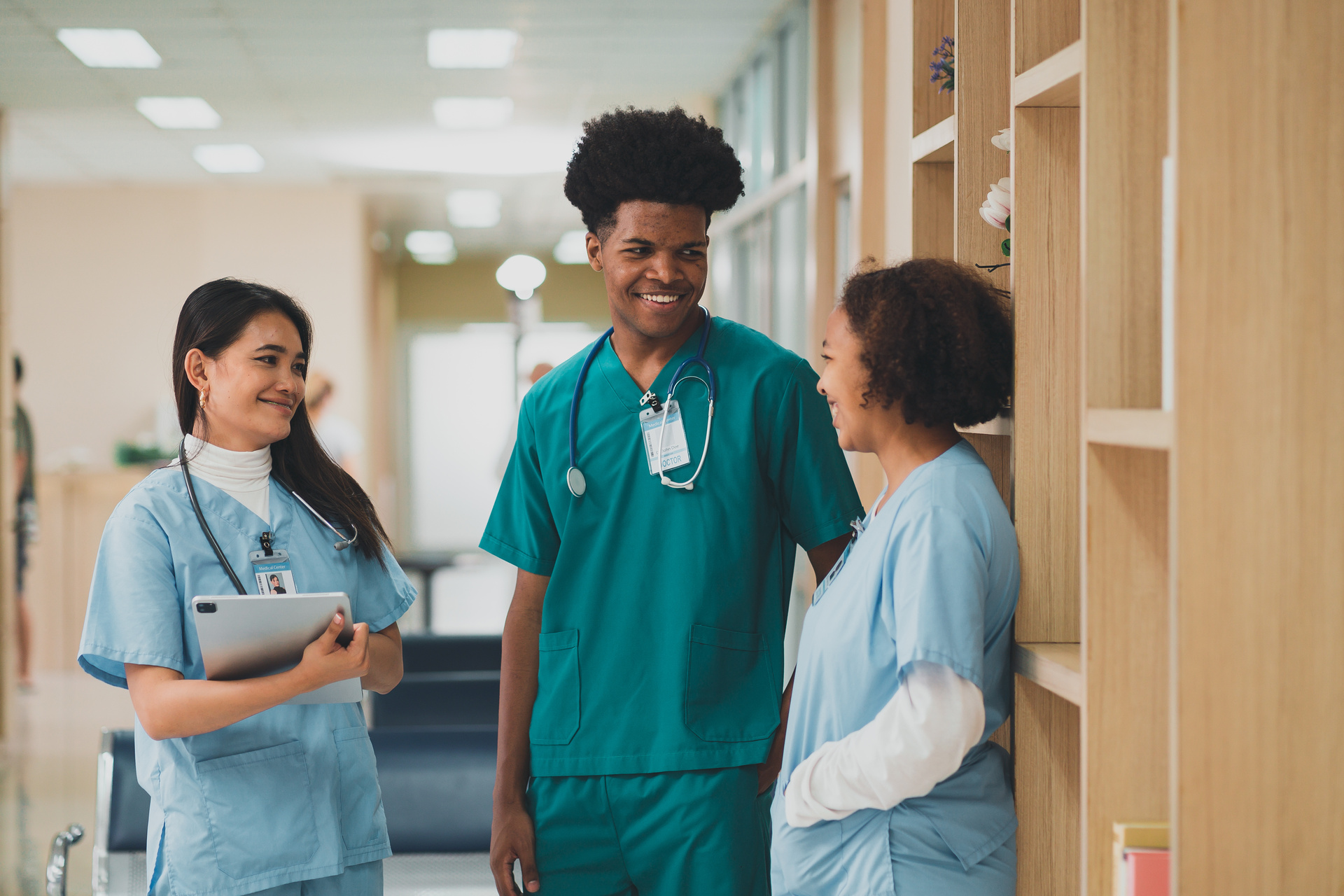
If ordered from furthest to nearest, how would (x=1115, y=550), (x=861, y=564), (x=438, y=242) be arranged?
(x=438, y=242), (x=861, y=564), (x=1115, y=550)

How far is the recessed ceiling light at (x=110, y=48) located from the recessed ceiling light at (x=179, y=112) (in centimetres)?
67

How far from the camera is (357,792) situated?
4.85 feet

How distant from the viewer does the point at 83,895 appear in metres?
3.30

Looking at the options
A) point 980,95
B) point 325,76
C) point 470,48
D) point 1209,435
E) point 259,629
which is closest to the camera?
point 1209,435

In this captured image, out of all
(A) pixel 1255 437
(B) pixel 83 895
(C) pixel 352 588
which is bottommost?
(B) pixel 83 895

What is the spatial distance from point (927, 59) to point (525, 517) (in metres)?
0.93

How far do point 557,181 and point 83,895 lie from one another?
6347mm

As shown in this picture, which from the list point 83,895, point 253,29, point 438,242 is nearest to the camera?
point 83,895

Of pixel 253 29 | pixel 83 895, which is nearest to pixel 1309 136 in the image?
pixel 83 895

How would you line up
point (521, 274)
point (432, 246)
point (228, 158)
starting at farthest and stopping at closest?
point (432, 246), point (521, 274), point (228, 158)

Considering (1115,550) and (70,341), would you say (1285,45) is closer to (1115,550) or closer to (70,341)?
(1115,550)

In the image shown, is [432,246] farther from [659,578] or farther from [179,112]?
[659,578]

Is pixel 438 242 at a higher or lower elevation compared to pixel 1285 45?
higher

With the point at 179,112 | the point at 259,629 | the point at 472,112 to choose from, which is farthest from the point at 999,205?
the point at 179,112
